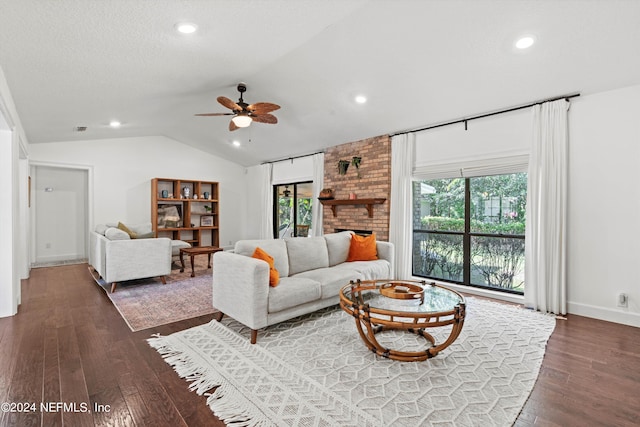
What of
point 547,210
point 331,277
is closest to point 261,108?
point 331,277

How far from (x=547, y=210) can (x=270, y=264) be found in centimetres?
326

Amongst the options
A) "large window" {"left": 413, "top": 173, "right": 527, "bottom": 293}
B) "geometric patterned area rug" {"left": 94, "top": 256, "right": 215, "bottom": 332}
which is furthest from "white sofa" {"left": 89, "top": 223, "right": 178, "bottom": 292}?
"large window" {"left": 413, "top": 173, "right": 527, "bottom": 293}

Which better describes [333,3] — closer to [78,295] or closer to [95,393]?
[95,393]

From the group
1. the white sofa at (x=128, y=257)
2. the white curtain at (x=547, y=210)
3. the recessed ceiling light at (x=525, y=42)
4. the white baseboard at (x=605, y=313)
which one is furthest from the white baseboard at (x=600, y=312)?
the white sofa at (x=128, y=257)

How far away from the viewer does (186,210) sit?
7555 millimetres

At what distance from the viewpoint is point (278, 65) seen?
148 inches

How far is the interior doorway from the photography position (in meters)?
6.28

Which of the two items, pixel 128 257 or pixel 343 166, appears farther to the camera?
pixel 343 166

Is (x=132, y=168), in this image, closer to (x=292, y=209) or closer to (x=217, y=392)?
(x=292, y=209)

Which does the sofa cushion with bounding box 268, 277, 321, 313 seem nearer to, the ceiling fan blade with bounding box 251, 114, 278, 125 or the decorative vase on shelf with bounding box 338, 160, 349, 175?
the ceiling fan blade with bounding box 251, 114, 278, 125

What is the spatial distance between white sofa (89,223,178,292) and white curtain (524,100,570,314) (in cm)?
503

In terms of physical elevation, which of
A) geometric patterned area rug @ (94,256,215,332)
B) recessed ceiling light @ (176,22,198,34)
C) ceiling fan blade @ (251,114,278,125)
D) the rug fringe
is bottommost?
the rug fringe

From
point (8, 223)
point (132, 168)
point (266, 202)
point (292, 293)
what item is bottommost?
point (292, 293)

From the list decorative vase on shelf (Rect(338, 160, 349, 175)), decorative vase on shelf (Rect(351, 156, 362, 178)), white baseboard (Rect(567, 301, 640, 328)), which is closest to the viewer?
white baseboard (Rect(567, 301, 640, 328))
